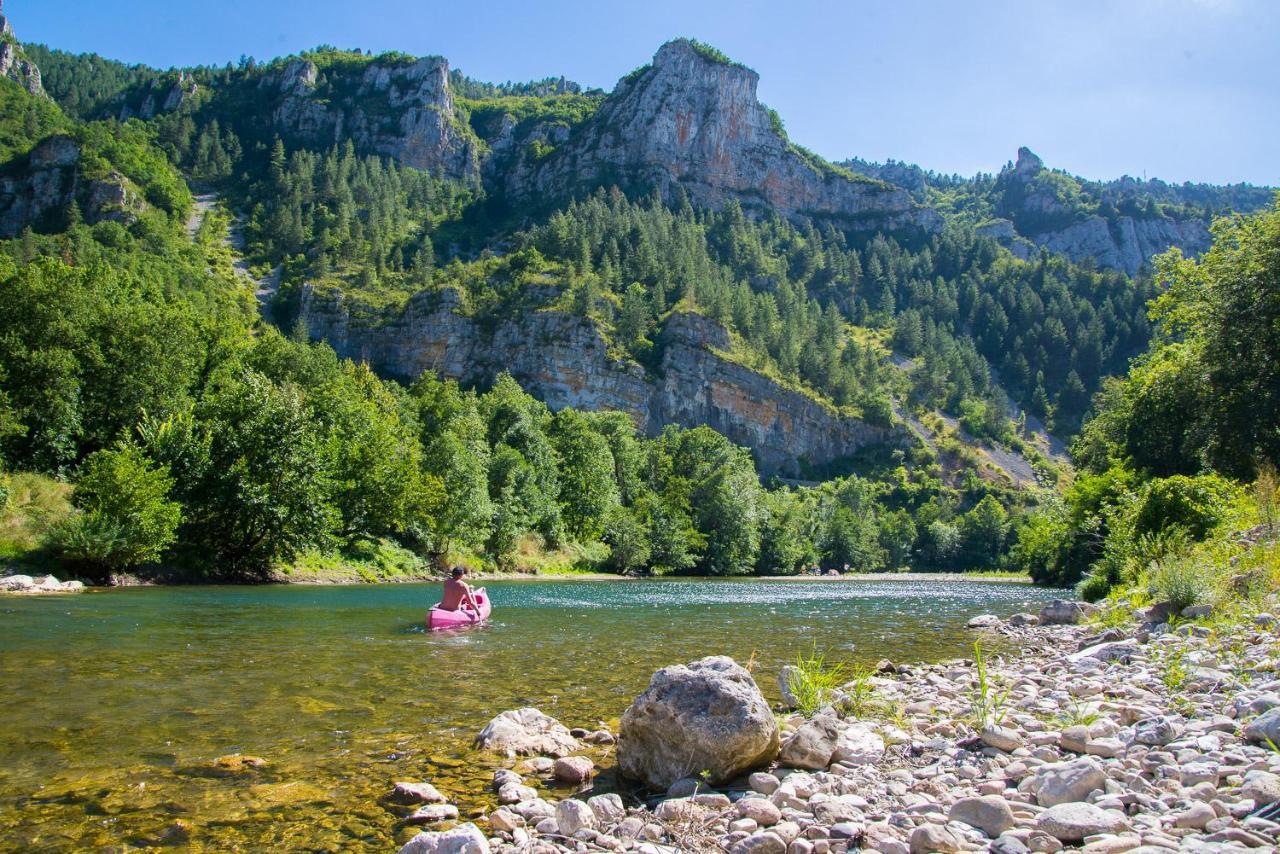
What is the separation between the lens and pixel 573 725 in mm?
10703

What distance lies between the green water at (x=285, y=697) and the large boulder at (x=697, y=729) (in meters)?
1.70

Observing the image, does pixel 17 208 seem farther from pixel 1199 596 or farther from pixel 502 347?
pixel 1199 596

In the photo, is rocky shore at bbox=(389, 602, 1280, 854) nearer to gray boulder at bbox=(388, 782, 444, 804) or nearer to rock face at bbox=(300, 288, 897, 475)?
gray boulder at bbox=(388, 782, 444, 804)

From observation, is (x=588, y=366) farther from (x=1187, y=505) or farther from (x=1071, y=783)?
(x=1071, y=783)

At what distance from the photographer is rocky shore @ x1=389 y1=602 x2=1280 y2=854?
537 cm

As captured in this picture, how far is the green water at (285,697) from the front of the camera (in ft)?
23.2

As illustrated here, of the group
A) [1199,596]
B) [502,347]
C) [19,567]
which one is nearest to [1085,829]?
[1199,596]

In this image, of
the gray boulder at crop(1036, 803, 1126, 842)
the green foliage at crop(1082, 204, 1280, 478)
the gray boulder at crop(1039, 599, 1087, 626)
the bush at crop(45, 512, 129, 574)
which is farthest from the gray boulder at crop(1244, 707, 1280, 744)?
the bush at crop(45, 512, 129, 574)

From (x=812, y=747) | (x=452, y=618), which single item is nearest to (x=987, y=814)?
(x=812, y=747)

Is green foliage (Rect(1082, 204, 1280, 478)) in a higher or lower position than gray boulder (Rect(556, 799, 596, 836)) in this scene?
higher

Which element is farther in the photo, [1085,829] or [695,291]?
[695,291]

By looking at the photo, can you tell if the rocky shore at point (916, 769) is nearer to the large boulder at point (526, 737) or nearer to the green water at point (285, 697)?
the large boulder at point (526, 737)

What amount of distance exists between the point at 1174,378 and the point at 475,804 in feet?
148

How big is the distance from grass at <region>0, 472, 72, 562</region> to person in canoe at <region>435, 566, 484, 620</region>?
71.1ft
